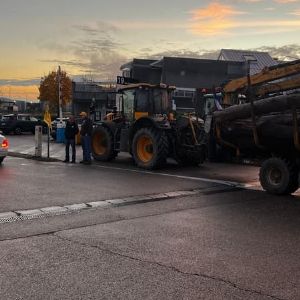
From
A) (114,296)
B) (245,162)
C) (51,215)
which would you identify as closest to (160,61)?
(245,162)

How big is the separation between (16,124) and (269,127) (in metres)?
33.5

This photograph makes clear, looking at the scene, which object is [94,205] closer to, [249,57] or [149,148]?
[149,148]

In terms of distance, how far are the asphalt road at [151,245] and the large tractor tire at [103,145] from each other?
5929mm

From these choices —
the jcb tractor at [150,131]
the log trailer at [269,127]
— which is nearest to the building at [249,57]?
the jcb tractor at [150,131]

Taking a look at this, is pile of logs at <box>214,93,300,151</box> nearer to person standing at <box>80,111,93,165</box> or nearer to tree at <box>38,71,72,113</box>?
person standing at <box>80,111,93,165</box>

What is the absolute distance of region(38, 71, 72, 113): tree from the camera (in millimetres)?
83781

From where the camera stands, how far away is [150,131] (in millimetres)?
16328

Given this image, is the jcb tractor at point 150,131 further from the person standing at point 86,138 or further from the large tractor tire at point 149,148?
the person standing at point 86,138

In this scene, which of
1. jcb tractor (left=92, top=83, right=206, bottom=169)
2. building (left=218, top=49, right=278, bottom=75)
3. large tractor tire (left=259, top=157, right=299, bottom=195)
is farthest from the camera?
building (left=218, top=49, right=278, bottom=75)

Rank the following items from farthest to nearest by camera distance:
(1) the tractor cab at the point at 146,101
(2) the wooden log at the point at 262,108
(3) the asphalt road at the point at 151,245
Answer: (1) the tractor cab at the point at 146,101
(2) the wooden log at the point at 262,108
(3) the asphalt road at the point at 151,245

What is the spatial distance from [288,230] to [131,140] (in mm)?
9954

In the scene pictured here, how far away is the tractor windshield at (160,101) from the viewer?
17844 mm

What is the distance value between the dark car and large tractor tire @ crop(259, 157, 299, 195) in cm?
3204

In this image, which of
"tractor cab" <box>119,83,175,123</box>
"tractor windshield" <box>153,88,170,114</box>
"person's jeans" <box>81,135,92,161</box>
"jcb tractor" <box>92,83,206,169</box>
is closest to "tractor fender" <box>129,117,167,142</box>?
"jcb tractor" <box>92,83,206,169</box>
